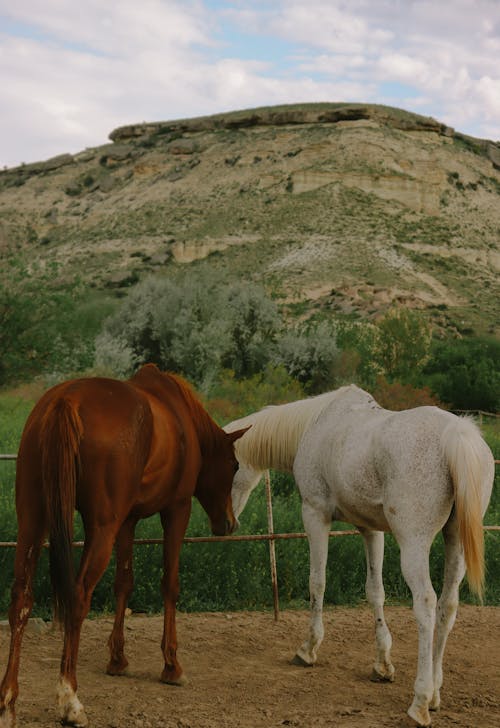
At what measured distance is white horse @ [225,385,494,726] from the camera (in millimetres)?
5164

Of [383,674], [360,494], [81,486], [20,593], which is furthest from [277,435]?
[20,593]

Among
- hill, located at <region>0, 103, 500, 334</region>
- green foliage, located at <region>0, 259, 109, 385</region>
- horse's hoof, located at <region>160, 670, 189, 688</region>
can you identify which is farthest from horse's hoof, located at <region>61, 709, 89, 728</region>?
hill, located at <region>0, 103, 500, 334</region>

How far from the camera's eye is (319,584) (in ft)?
20.7

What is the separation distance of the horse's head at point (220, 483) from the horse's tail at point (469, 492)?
1820 mm

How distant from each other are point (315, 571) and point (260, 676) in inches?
34.5

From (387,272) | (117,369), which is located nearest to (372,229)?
(387,272)

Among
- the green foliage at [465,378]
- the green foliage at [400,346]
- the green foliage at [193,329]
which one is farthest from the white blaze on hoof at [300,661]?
the green foliage at [400,346]

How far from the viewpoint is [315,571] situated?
631 centimetres

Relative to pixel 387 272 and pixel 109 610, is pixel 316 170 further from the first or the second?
pixel 109 610

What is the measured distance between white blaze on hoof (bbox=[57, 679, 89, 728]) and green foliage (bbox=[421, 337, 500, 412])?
2799 cm

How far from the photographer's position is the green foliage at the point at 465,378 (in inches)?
1235

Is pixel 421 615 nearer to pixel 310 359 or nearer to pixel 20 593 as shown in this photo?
pixel 20 593

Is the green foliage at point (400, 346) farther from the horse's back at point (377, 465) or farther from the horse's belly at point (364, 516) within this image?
the horse's belly at point (364, 516)

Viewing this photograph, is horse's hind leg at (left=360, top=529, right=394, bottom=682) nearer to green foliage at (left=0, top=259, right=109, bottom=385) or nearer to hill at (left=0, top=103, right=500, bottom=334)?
green foliage at (left=0, top=259, right=109, bottom=385)
